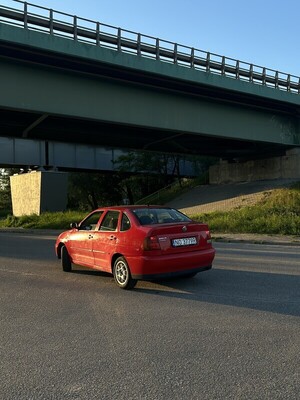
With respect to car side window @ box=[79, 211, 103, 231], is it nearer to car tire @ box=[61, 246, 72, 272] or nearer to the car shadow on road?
car tire @ box=[61, 246, 72, 272]

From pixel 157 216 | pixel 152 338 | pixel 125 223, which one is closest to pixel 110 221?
pixel 125 223

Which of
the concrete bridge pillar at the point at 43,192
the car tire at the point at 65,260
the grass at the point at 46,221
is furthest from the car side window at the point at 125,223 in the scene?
the concrete bridge pillar at the point at 43,192

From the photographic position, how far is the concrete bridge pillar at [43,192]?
3228cm

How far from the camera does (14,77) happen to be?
62.3ft

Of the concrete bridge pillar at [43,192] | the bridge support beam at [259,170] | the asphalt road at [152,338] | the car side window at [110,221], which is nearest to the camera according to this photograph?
the asphalt road at [152,338]

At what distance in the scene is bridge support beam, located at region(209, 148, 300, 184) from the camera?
3256 cm

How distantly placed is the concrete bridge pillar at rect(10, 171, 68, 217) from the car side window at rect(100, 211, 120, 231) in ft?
81.7

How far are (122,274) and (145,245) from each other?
83 cm

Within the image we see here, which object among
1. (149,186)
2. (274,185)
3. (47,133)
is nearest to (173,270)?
(47,133)

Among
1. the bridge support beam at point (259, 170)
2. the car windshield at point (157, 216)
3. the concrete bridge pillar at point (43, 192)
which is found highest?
the bridge support beam at point (259, 170)

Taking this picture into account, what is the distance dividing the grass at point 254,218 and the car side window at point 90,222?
1094cm

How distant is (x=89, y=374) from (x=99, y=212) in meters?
5.21

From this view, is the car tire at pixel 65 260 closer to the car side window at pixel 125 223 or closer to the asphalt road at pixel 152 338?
the asphalt road at pixel 152 338

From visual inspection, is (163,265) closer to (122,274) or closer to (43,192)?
(122,274)
